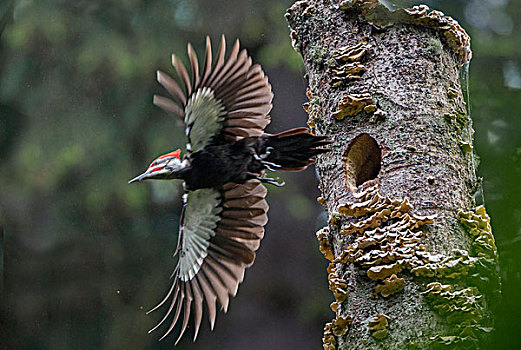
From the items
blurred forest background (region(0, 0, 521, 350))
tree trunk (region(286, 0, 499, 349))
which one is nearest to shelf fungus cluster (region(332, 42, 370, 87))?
tree trunk (region(286, 0, 499, 349))

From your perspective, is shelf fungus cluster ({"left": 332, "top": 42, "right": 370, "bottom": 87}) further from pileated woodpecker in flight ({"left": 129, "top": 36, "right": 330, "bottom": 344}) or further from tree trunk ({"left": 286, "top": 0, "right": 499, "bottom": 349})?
pileated woodpecker in flight ({"left": 129, "top": 36, "right": 330, "bottom": 344})

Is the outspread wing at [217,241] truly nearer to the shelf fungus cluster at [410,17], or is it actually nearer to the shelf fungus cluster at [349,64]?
the shelf fungus cluster at [349,64]

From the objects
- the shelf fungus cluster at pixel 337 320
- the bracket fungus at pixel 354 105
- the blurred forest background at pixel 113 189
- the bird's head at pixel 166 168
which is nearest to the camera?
the shelf fungus cluster at pixel 337 320

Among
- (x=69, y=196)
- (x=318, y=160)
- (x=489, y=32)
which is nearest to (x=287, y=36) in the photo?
(x=489, y=32)

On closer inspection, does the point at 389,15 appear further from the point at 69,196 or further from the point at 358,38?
the point at 69,196

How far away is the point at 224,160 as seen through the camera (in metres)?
1.43

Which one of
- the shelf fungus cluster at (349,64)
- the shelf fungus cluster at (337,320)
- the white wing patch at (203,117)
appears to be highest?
the shelf fungus cluster at (349,64)

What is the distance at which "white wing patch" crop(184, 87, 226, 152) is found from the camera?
143 centimetres

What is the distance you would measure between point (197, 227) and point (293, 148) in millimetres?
444

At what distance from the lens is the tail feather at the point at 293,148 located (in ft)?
4.15

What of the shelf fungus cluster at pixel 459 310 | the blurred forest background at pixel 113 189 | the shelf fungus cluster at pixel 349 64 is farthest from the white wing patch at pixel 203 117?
the blurred forest background at pixel 113 189

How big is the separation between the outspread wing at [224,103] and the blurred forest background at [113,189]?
1418mm

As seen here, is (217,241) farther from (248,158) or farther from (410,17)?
(410,17)

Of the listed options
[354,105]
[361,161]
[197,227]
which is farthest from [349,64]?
[197,227]
